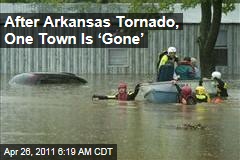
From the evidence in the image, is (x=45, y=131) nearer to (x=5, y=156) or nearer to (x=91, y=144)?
(x=91, y=144)

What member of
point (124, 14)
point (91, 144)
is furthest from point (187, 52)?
point (91, 144)

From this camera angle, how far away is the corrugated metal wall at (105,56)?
41.0 meters

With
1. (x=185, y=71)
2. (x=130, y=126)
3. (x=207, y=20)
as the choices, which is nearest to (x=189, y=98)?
(x=185, y=71)

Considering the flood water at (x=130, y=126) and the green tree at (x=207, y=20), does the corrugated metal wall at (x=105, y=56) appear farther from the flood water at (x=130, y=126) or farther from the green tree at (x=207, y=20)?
the flood water at (x=130, y=126)

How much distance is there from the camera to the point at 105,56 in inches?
1624

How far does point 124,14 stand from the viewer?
39375 mm

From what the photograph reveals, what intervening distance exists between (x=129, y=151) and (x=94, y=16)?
3083 cm

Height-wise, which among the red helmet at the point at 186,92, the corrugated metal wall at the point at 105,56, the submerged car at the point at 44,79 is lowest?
the red helmet at the point at 186,92

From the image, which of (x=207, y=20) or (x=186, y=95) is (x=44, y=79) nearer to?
(x=207, y=20)

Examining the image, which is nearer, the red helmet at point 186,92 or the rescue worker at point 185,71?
the red helmet at point 186,92

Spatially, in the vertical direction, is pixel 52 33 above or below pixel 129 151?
Result: above

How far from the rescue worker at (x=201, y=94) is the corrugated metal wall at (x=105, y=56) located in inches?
852

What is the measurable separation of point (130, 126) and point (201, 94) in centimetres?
642

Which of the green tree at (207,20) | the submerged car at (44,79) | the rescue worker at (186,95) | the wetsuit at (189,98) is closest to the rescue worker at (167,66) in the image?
the rescue worker at (186,95)
